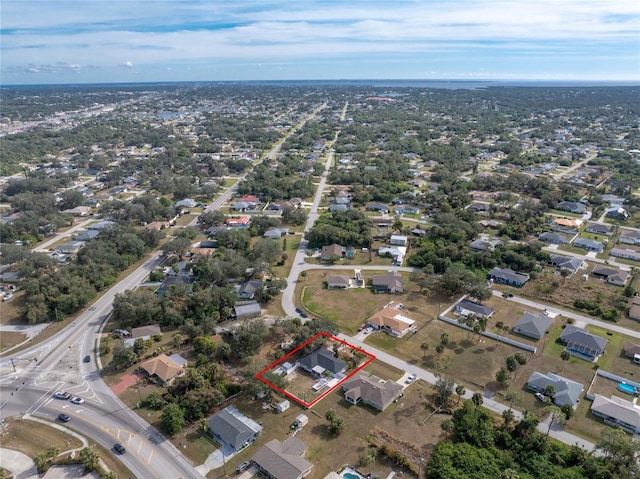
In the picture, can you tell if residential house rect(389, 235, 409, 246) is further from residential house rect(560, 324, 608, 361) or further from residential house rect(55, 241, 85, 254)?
residential house rect(55, 241, 85, 254)

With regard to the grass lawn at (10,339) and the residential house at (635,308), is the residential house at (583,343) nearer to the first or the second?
the residential house at (635,308)

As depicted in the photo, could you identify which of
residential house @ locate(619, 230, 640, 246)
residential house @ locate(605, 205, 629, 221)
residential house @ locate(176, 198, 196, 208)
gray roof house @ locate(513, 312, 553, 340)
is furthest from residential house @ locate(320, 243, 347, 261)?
residential house @ locate(605, 205, 629, 221)

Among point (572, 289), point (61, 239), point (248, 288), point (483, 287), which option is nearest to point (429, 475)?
point (483, 287)

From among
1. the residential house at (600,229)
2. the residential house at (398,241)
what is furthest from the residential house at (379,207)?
the residential house at (600,229)

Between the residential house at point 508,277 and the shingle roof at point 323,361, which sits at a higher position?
the residential house at point 508,277

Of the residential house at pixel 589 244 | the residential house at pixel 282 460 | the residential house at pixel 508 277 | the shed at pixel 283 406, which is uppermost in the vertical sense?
the residential house at pixel 589 244

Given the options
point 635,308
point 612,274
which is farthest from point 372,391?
point 612,274
